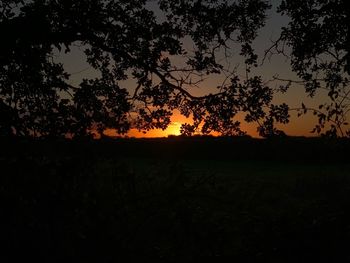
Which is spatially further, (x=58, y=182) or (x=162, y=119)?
(x=162, y=119)

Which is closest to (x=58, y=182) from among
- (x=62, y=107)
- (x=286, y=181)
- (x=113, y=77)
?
(x=62, y=107)

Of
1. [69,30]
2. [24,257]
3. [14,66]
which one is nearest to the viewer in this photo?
[24,257]

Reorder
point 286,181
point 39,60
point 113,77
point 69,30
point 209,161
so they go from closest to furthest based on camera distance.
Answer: point 39,60
point 69,30
point 113,77
point 286,181
point 209,161

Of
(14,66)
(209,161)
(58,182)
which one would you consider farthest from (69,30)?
(209,161)

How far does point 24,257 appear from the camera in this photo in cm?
525

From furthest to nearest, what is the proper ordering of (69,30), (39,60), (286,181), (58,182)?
(286,181) < (69,30) < (39,60) < (58,182)

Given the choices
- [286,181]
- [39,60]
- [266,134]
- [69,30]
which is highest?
[69,30]

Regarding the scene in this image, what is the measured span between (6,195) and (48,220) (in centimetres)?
58

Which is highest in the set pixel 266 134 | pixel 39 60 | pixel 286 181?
pixel 39 60

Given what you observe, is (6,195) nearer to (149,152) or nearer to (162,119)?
(162,119)

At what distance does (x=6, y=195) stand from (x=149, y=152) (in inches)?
2268

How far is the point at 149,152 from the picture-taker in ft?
207

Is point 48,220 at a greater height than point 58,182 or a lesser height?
lesser

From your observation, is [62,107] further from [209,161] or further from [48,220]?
[209,161]
